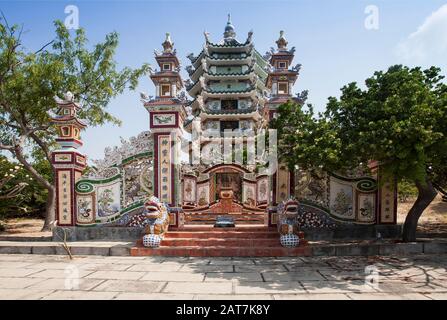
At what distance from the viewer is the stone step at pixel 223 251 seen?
6.78 metres

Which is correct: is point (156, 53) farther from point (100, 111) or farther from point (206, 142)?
point (206, 142)

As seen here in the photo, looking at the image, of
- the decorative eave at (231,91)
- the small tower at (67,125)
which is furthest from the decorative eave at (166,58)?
the decorative eave at (231,91)

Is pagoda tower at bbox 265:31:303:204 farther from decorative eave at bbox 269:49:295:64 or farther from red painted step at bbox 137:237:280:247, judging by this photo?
red painted step at bbox 137:237:280:247

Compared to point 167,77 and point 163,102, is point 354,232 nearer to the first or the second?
point 163,102

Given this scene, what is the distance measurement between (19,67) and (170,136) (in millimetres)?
6914

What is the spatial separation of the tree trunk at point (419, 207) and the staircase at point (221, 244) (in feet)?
7.91

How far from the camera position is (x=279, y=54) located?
349 inches

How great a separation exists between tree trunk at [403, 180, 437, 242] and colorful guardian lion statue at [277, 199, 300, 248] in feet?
8.21

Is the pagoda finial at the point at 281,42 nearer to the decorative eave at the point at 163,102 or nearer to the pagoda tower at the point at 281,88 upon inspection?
the pagoda tower at the point at 281,88

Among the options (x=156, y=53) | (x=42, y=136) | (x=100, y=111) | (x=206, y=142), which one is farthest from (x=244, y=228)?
(x=206, y=142)

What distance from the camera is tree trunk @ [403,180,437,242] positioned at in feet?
22.3

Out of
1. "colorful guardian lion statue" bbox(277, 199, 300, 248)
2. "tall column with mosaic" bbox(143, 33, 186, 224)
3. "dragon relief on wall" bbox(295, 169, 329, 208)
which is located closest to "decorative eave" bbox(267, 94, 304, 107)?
"dragon relief on wall" bbox(295, 169, 329, 208)

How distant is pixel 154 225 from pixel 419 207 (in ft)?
20.1

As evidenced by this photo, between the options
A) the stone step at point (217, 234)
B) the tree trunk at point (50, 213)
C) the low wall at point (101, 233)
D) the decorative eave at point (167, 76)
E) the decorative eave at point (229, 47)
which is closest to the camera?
the stone step at point (217, 234)
